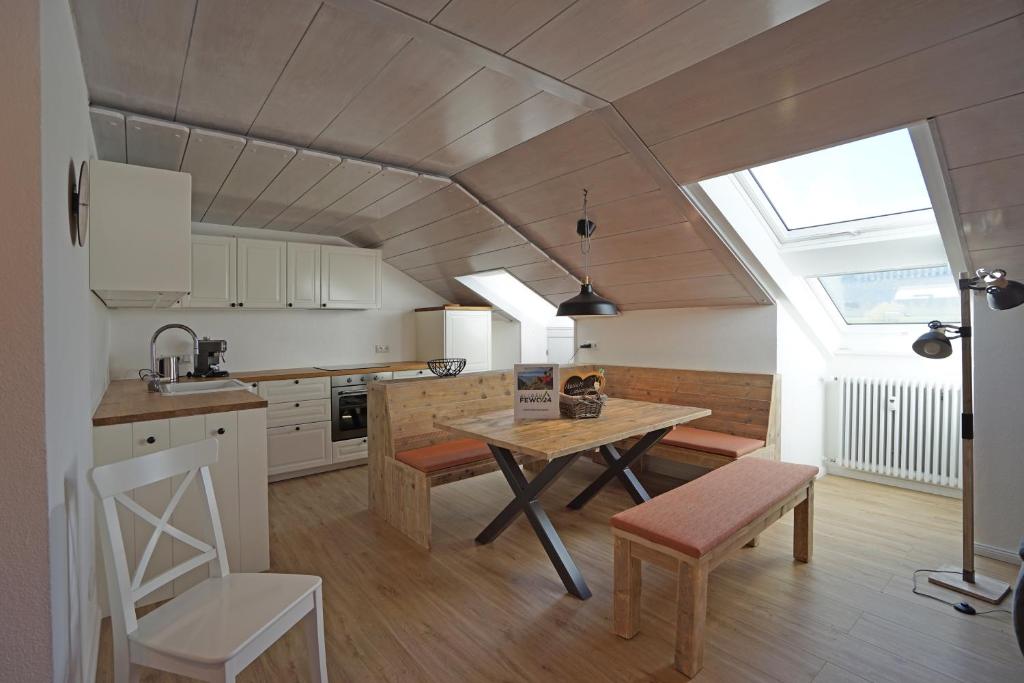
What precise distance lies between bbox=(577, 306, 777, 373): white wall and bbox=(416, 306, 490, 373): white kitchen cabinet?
1.13 metres

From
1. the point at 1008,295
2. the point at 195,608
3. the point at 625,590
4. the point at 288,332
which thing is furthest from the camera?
the point at 288,332

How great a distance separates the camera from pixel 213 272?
422 cm

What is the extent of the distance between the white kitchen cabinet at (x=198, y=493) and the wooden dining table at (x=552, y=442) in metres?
0.96

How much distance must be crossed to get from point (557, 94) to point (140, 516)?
2.16 meters

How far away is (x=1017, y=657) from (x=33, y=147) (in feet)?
11.2

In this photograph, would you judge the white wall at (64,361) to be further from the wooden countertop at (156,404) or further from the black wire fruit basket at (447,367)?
the black wire fruit basket at (447,367)

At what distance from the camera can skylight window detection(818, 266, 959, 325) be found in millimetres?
3422

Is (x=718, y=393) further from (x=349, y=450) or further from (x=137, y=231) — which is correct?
(x=137, y=231)

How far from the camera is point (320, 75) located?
2025 mm

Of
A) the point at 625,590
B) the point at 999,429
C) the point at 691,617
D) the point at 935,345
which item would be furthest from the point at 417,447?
the point at 999,429

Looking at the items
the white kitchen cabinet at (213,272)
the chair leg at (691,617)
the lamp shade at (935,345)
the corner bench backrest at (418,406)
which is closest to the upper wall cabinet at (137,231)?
the corner bench backrest at (418,406)

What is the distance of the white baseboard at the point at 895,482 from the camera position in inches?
143

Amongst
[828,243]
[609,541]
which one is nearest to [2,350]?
[609,541]

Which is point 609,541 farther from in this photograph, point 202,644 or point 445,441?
point 202,644
